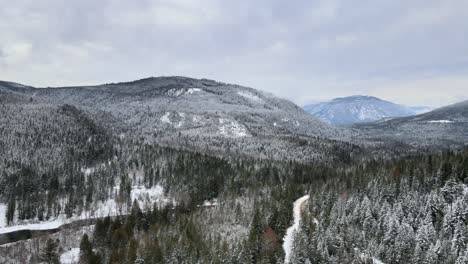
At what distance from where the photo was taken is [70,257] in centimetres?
13400

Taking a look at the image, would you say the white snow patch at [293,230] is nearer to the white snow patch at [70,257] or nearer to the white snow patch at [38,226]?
the white snow patch at [70,257]

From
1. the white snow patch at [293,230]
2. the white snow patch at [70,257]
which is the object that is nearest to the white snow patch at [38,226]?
the white snow patch at [70,257]

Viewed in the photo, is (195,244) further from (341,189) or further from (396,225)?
(341,189)

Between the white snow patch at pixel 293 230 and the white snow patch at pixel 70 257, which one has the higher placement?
the white snow patch at pixel 293 230

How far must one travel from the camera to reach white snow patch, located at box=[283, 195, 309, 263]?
118 metres

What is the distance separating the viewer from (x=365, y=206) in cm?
13050

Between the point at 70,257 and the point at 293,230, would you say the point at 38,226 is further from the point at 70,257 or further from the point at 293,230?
the point at 293,230

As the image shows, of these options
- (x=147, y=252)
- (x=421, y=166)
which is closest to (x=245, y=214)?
(x=147, y=252)

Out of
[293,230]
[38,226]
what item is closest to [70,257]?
[38,226]

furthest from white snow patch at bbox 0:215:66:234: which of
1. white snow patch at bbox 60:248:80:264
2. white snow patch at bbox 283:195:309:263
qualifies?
white snow patch at bbox 283:195:309:263

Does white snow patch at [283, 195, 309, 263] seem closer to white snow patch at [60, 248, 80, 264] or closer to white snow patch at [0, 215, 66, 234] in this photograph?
white snow patch at [60, 248, 80, 264]

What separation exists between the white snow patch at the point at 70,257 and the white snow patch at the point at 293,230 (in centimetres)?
6173

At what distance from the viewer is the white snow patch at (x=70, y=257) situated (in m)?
129

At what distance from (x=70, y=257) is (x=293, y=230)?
6943cm
